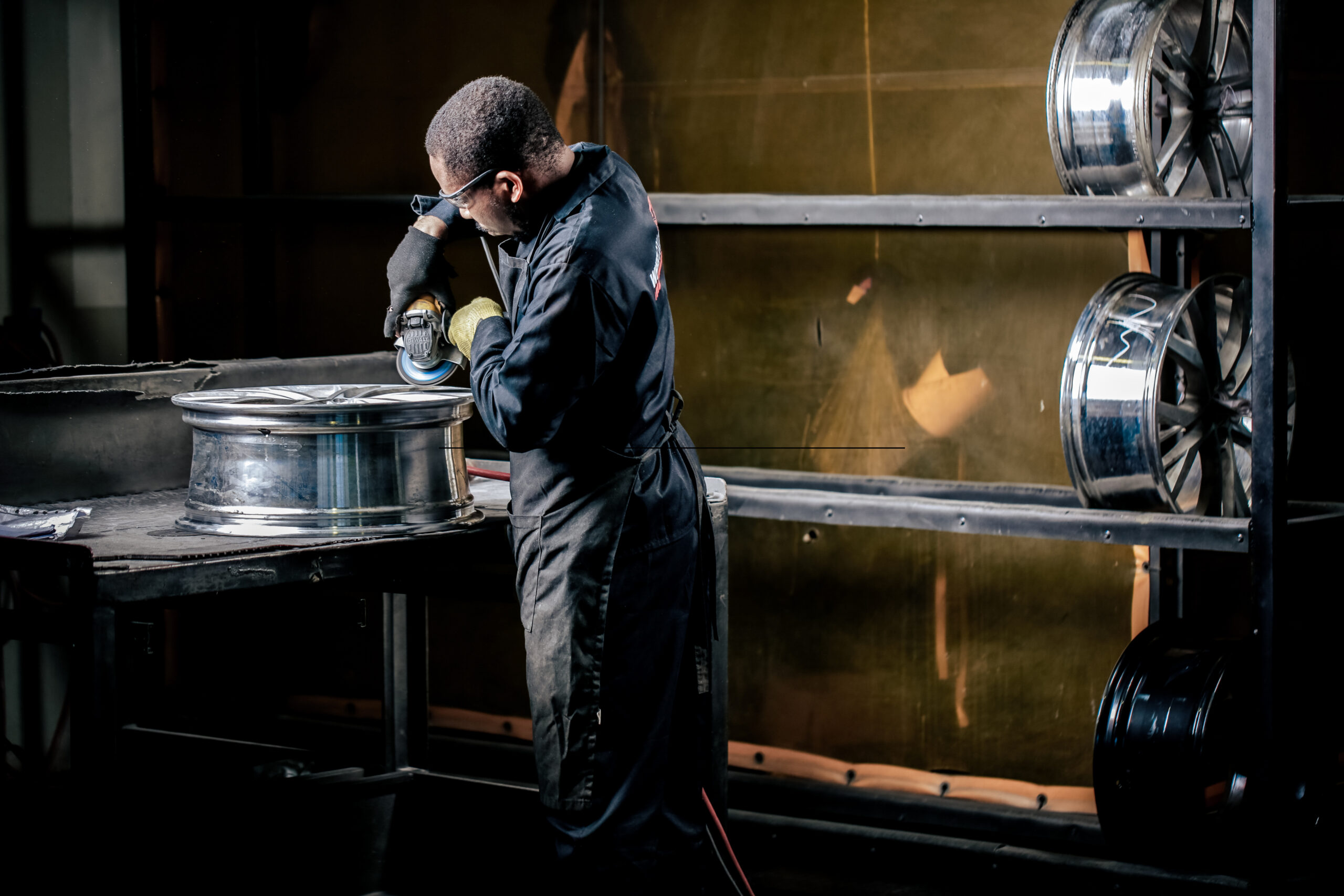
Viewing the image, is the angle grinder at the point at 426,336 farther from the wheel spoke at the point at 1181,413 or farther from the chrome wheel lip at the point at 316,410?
the wheel spoke at the point at 1181,413

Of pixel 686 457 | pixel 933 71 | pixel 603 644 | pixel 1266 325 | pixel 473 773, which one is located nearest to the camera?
pixel 603 644

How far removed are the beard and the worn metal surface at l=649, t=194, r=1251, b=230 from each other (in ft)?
3.22

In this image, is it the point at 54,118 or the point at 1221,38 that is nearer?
the point at 1221,38

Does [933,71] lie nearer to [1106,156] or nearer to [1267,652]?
[1106,156]

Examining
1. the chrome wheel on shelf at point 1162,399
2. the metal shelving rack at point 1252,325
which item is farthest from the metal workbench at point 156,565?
the chrome wheel on shelf at point 1162,399

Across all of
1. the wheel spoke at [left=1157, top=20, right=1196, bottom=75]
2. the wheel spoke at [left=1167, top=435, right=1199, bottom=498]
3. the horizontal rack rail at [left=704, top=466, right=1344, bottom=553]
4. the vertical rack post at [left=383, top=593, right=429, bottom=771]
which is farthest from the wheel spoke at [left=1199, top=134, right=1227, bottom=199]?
the vertical rack post at [left=383, top=593, right=429, bottom=771]

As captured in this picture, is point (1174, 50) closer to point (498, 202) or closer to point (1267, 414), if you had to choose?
point (1267, 414)

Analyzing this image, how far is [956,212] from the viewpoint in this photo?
3.77 meters

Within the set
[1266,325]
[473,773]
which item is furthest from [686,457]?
[473,773]

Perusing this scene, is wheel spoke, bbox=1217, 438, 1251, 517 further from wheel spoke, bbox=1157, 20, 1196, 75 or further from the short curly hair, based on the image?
the short curly hair

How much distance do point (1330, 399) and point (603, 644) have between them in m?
2.49

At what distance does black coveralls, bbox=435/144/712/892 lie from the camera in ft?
9.58

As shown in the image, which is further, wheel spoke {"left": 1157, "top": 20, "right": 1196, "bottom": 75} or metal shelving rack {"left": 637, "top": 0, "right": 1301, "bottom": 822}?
wheel spoke {"left": 1157, "top": 20, "right": 1196, "bottom": 75}

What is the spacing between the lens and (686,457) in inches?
129
